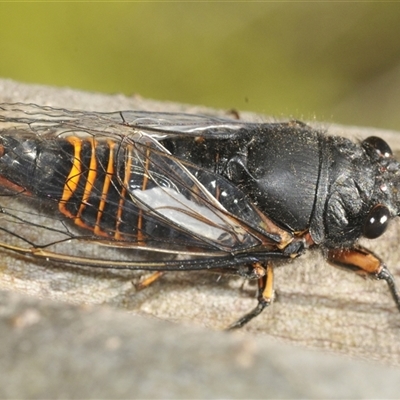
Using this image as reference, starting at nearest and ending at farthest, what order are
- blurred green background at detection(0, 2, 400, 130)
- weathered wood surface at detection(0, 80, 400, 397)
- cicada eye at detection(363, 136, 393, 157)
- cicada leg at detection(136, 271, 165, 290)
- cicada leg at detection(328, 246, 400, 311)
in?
1. weathered wood surface at detection(0, 80, 400, 397)
2. cicada leg at detection(136, 271, 165, 290)
3. cicada leg at detection(328, 246, 400, 311)
4. cicada eye at detection(363, 136, 393, 157)
5. blurred green background at detection(0, 2, 400, 130)

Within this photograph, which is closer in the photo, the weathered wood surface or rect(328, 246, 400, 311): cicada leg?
the weathered wood surface

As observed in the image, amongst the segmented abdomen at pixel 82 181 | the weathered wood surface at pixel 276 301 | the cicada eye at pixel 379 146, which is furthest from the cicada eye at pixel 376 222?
the segmented abdomen at pixel 82 181

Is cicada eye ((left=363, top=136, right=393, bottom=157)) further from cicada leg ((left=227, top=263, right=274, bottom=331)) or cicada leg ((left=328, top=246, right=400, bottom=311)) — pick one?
cicada leg ((left=227, top=263, right=274, bottom=331))

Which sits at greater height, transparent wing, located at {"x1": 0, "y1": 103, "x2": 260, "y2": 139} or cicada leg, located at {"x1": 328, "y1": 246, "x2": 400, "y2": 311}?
transparent wing, located at {"x1": 0, "y1": 103, "x2": 260, "y2": 139}

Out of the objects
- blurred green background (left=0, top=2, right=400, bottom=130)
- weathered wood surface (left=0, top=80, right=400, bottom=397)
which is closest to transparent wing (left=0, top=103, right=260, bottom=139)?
weathered wood surface (left=0, top=80, right=400, bottom=397)

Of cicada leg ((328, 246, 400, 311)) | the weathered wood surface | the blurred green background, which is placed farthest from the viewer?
the blurred green background

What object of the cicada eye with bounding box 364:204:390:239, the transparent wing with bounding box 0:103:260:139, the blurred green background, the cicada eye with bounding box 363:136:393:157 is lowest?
the cicada eye with bounding box 364:204:390:239

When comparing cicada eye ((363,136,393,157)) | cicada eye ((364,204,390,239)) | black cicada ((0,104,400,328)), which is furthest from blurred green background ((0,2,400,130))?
cicada eye ((364,204,390,239))

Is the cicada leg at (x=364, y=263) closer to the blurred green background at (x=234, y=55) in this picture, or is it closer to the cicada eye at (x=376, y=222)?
the cicada eye at (x=376, y=222)
